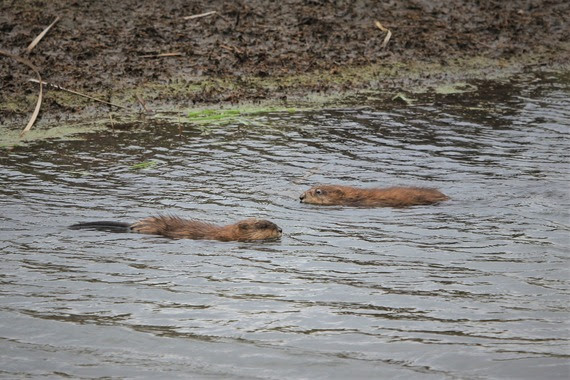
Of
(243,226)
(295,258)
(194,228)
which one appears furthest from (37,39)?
(295,258)

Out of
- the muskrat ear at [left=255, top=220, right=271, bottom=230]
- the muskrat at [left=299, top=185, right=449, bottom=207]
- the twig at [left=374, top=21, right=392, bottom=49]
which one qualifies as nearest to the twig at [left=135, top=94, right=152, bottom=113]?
the muskrat at [left=299, top=185, right=449, bottom=207]

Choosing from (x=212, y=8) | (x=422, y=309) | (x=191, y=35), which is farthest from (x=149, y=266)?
(x=212, y=8)

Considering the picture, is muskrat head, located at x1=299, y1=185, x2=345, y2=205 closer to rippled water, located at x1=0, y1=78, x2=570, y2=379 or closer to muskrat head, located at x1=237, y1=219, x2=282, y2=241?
rippled water, located at x1=0, y1=78, x2=570, y2=379

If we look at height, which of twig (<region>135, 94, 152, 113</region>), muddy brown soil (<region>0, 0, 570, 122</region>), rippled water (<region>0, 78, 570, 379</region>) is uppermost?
muddy brown soil (<region>0, 0, 570, 122</region>)

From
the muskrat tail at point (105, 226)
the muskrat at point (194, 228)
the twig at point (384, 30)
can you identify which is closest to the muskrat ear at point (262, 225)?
the muskrat at point (194, 228)

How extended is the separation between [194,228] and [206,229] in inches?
4.4

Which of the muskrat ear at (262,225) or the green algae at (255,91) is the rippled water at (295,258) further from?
the green algae at (255,91)

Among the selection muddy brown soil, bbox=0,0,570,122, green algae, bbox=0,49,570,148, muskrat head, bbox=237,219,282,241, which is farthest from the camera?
muddy brown soil, bbox=0,0,570,122

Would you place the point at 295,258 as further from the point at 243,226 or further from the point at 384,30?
the point at 384,30

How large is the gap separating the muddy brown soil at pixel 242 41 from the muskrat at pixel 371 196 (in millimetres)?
4675

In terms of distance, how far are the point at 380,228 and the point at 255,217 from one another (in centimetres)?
124

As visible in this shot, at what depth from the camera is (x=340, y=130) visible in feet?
45.7

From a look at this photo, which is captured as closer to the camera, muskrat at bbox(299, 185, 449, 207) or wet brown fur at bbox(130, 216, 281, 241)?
wet brown fur at bbox(130, 216, 281, 241)

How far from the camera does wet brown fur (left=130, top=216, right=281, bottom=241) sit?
945 centimetres
